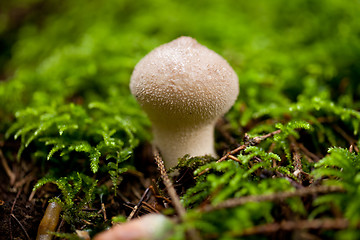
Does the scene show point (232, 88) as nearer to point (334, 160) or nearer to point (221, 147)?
point (221, 147)

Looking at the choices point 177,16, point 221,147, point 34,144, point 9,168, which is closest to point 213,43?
point 177,16

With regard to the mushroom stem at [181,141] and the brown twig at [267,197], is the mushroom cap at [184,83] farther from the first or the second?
the brown twig at [267,197]

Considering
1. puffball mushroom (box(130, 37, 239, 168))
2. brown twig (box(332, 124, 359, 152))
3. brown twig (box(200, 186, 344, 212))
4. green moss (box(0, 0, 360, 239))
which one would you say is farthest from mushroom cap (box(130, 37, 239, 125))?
brown twig (box(332, 124, 359, 152))

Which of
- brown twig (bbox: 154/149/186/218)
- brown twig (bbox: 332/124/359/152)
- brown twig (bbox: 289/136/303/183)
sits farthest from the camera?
brown twig (bbox: 332/124/359/152)

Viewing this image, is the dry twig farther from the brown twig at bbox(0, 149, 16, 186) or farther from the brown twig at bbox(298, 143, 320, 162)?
the brown twig at bbox(0, 149, 16, 186)

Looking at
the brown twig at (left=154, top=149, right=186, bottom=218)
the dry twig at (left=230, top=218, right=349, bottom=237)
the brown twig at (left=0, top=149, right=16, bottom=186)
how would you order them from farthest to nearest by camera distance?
the brown twig at (left=0, top=149, right=16, bottom=186)
the brown twig at (left=154, top=149, right=186, bottom=218)
the dry twig at (left=230, top=218, right=349, bottom=237)

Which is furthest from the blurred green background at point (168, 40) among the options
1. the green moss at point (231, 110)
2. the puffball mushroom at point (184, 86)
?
the puffball mushroom at point (184, 86)

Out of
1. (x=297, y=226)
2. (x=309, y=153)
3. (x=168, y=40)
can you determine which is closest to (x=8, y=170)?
(x=297, y=226)
